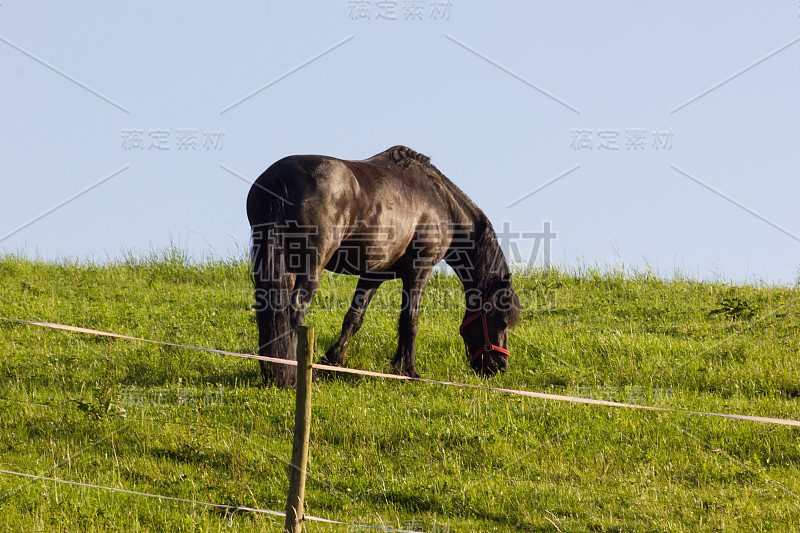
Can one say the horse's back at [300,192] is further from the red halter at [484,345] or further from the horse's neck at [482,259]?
the red halter at [484,345]

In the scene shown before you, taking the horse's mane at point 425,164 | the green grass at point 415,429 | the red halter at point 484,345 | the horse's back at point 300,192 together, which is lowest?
the green grass at point 415,429

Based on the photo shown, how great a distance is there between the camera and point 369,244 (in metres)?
8.55

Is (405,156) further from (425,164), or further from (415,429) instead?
(415,429)

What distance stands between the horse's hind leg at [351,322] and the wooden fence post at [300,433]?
469 cm

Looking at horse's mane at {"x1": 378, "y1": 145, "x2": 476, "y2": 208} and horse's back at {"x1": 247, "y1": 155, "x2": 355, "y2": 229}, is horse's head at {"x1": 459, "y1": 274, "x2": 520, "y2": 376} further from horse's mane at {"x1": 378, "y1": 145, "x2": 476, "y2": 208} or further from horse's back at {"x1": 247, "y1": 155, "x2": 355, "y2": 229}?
horse's back at {"x1": 247, "y1": 155, "x2": 355, "y2": 229}

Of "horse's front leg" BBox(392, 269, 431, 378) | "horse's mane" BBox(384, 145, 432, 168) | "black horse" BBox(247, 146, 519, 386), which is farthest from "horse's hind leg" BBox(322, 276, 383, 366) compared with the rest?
"horse's mane" BBox(384, 145, 432, 168)

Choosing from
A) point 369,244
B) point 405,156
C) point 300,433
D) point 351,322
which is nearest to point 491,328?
point 351,322

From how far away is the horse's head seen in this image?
9.63 meters

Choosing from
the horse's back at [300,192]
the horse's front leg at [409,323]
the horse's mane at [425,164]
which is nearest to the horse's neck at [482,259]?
the horse's mane at [425,164]

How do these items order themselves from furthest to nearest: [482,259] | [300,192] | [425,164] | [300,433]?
[482,259] < [425,164] < [300,192] < [300,433]

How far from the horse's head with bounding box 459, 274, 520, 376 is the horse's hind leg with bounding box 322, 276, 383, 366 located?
57.7 inches

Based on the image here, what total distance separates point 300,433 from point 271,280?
317 cm

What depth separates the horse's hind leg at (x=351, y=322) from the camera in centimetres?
934

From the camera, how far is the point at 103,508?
535 cm
